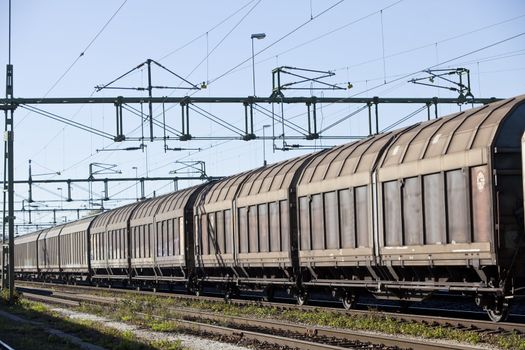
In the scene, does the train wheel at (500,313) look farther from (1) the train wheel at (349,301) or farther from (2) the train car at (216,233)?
(2) the train car at (216,233)

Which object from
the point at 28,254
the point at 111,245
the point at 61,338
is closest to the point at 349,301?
the point at 61,338

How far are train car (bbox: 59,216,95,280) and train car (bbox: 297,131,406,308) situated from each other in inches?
1124

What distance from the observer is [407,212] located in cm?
1633

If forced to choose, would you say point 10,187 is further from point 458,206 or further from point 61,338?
point 458,206

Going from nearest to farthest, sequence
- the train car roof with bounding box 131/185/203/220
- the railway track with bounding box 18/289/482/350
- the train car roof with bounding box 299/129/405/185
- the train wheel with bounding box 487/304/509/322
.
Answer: the railway track with bounding box 18/289/482/350 → the train wheel with bounding box 487/304/509/322 → the train car roof with bounding box 299/129/405/185 → the train car roof with bounding box 131/185/203/220

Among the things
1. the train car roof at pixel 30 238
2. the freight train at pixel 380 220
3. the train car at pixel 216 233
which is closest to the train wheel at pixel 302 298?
the freight train at pixel 380 220

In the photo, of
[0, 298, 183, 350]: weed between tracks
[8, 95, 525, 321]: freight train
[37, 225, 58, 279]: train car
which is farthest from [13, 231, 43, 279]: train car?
[0, 298, 183, 350]: weed between tracks

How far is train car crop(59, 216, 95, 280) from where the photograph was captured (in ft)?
158

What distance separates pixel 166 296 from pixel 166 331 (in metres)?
13.0

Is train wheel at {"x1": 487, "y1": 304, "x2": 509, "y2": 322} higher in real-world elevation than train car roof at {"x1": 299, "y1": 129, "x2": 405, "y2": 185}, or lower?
lower

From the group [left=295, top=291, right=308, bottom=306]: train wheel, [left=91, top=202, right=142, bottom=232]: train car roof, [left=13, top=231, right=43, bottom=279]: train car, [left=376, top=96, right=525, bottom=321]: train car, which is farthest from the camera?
[left=13, top=231, right=43, bottom=279]: train car

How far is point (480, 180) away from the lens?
14125 millimetres

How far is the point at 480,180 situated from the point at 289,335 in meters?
5.20

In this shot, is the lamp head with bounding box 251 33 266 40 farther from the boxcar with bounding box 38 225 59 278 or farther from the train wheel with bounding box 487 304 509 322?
the boxcar with bounding box 38 225 59 278
